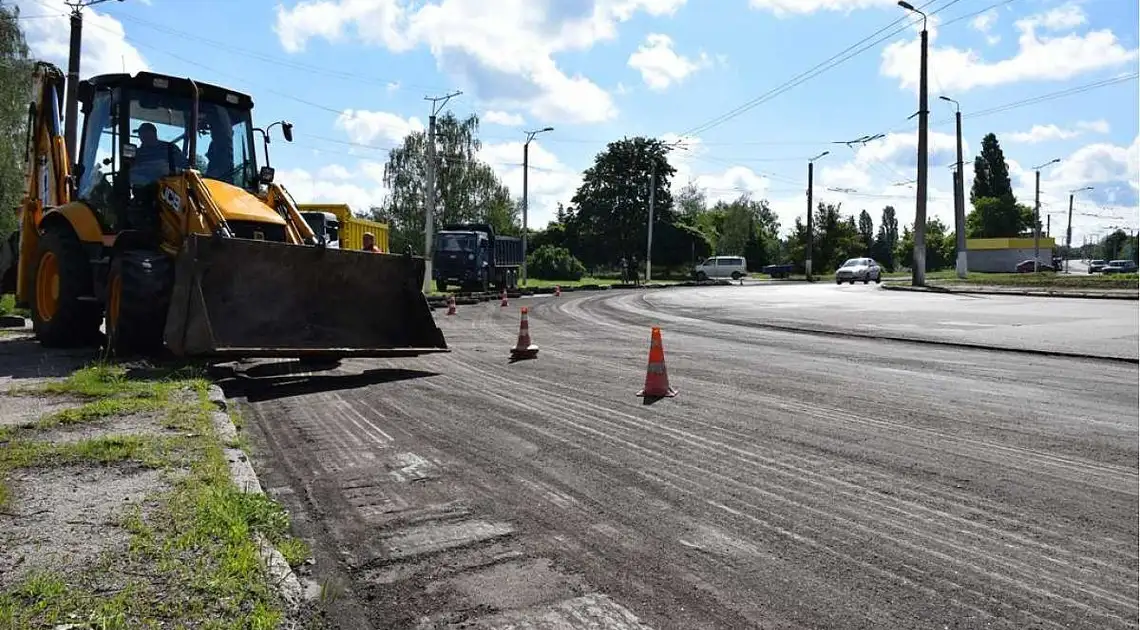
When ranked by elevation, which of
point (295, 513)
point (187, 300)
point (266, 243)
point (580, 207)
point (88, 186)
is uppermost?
point (580, 207)

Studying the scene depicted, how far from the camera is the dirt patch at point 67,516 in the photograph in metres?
3.55

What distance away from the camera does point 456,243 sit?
3609cm

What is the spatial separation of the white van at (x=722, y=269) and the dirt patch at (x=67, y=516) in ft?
197

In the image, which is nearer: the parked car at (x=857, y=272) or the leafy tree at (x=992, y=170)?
the parked car at (x=857, y=272)

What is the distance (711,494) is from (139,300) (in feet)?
23.7

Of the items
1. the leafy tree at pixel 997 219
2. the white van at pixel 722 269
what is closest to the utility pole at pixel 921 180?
the white van at pixel 722 269

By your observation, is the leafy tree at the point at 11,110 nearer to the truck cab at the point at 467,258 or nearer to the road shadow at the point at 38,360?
the truck cab at the point at 467,258

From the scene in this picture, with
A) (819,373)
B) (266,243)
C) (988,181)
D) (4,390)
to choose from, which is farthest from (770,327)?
(988,181)

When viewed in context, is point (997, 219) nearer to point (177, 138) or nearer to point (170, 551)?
point (177, 138)

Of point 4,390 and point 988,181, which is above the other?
point 988,181

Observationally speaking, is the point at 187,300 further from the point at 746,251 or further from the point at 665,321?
the point at 746,251

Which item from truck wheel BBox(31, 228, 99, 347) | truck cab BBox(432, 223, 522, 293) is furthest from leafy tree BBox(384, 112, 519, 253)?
truck wheel BBox(31, 228, 99, 347)

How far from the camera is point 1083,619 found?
3305 mm

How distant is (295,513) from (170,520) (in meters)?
0.69
